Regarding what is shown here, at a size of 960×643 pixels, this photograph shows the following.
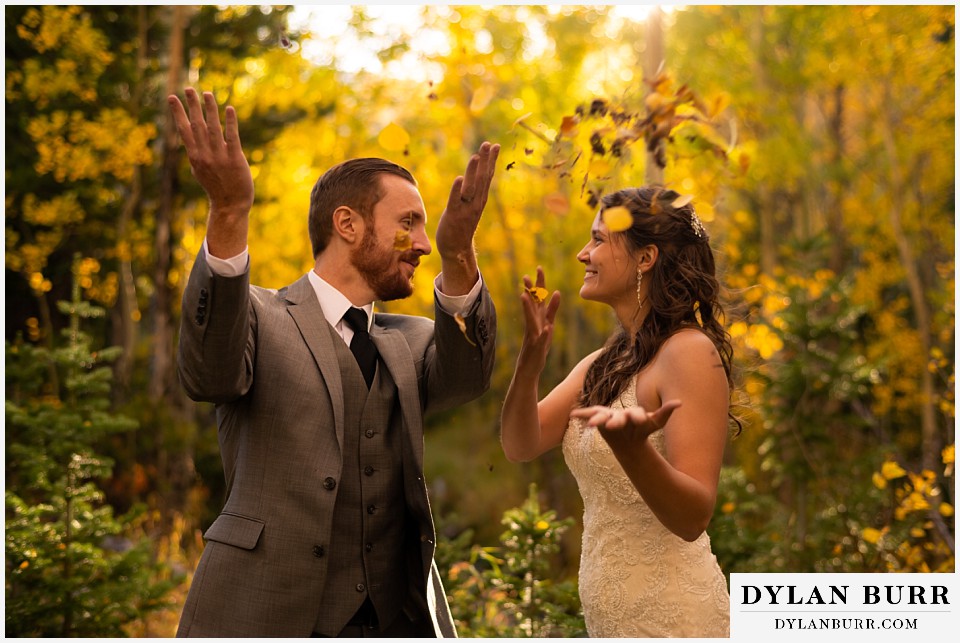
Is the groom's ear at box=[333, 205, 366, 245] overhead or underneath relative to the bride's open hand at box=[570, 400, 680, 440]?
overhead

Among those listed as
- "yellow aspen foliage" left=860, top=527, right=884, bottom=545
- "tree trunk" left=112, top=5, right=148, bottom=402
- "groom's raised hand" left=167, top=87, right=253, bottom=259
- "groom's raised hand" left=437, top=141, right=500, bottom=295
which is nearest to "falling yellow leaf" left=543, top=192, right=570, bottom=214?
"groom's raised hand" left=437, top=141, right=500, bottom=295

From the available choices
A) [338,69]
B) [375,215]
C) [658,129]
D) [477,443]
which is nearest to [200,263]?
[375,215]

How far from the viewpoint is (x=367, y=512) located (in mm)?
2273

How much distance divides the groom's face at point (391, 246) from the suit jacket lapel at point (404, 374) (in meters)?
0.11

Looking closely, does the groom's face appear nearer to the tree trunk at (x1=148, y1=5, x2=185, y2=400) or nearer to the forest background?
the forest background

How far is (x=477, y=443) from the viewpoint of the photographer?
41.2 ft

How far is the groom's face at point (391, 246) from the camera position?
7.97 ft

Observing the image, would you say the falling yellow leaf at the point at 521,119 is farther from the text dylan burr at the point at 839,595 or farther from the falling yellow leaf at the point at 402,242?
the text dylan burr at the point at 839,595

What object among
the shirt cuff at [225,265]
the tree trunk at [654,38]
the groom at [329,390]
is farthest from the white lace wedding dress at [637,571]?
the tree trunk at [654,38]

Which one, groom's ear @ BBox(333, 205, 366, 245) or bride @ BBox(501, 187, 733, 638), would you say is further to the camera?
groom's ear @ BBox(333, 205, 366, 245)

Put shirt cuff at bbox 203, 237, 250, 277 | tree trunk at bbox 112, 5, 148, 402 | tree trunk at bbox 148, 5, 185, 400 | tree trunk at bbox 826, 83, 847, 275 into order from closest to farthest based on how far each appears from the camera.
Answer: shirt cuff at bbox 203, 237, 250, 277
tree trunk at bbox 148, 5, 185, 400
tree trunk at bbox 112, 5, 148, 402
tree trunk at bbox 826, 83, 847, 275

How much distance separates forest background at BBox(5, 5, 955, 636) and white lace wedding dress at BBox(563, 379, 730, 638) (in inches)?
29.7

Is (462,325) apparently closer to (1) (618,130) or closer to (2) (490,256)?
(1) (618,130)

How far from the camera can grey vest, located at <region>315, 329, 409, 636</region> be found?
222cm
